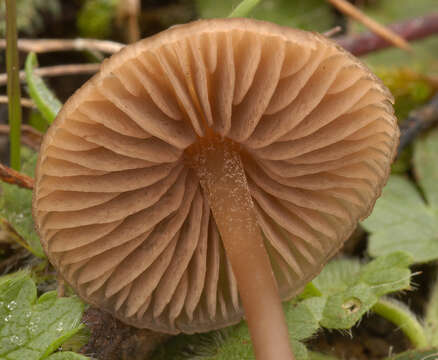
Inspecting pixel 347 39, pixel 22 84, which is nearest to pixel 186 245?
pixel 22 84

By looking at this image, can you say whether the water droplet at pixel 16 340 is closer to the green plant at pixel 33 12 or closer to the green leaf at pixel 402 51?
the green plant at pixel 33 12

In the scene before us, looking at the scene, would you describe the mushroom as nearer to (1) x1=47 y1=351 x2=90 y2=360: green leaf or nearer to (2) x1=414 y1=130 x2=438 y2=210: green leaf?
(1) x1=47 y1=351 x2=90 y2=360: green leaf

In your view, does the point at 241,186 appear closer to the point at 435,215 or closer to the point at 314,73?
the point at 314,73

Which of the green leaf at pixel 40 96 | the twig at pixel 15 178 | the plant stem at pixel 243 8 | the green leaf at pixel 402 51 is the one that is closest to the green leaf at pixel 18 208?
the twig at pixel 15 178

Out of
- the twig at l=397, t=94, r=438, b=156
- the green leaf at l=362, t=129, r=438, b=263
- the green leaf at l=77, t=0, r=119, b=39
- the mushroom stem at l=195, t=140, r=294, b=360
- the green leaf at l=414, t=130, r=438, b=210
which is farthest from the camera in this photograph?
the green leaf at l=77, t=0, r=119, b=39

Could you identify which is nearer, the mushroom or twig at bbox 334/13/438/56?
the mushroom

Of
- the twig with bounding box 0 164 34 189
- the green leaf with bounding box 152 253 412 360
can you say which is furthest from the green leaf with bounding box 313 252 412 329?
the twig with bounding box 0 164 34 189
